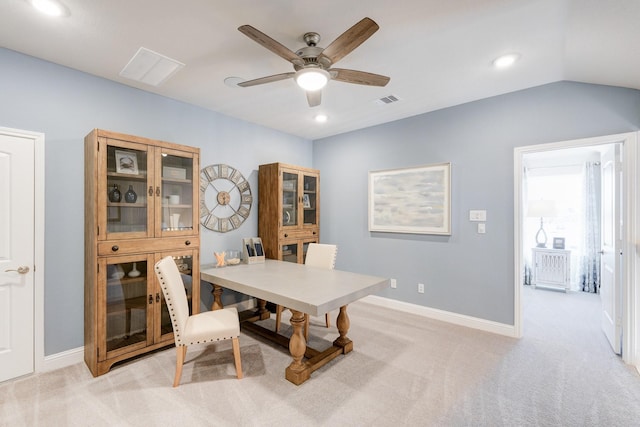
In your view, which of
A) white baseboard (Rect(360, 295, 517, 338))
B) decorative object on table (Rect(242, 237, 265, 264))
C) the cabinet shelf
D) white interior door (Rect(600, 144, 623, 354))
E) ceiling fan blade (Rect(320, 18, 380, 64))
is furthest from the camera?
decorative object on table (Rect(242, 237, 265, 264))

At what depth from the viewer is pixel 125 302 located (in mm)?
2604

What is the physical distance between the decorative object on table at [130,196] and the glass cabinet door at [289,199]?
182 cm

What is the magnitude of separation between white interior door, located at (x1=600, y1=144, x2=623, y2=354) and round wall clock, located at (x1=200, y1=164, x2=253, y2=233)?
4.09 m

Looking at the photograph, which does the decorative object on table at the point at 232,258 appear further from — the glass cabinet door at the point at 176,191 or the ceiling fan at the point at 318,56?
the ceiling fan at the point at 318,56

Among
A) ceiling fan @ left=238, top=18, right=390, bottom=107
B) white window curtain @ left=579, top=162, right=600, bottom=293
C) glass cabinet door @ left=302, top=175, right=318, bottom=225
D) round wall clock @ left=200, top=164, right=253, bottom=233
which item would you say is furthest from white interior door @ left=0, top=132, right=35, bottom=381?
white window curtain @ left=579, top=162, right=600, bottom=293

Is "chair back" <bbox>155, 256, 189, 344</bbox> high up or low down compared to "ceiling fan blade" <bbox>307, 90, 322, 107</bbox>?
down

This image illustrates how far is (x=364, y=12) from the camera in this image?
6.01 feet

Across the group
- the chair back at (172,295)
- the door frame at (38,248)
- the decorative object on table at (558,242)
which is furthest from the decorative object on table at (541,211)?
the door frame at (38,248)

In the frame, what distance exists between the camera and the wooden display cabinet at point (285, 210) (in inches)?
154

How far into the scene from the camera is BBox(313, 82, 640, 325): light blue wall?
9.16 ft

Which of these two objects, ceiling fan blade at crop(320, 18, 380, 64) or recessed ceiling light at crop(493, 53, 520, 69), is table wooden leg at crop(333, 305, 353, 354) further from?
recessed ceiling light at crop(493, 53, 520, 69)

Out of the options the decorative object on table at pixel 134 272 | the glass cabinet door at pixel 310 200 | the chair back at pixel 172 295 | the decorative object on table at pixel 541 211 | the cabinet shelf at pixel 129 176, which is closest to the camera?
the chair back at pixel 172 295

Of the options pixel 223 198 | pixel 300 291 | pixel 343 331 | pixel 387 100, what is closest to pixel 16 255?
pixel 223 198

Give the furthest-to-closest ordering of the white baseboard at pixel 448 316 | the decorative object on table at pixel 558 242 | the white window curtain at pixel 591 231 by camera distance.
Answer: the decorative object on table at pixel 558 242, the white window curtain at pixel 591 231, the white baseboard at pixel 448 316
